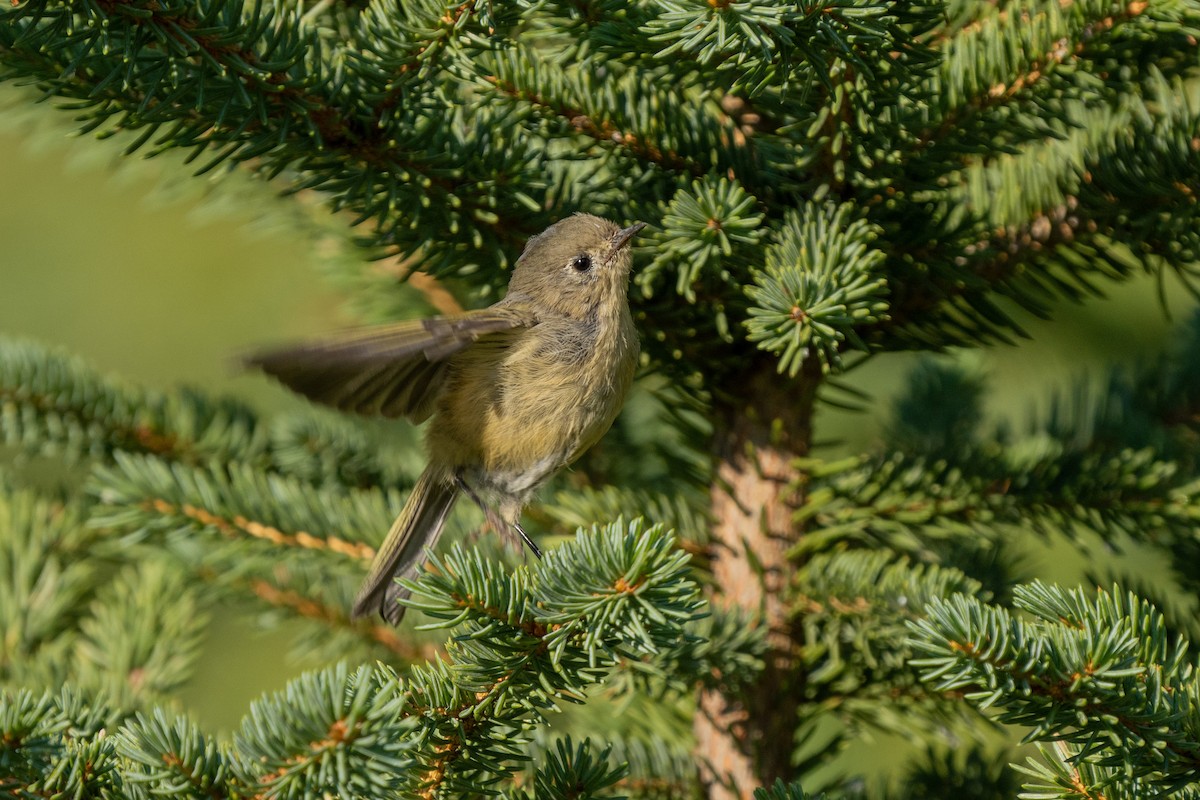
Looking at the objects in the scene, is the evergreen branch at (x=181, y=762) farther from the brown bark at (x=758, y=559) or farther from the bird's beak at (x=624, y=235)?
the bird's beak at (x=624, y=235)

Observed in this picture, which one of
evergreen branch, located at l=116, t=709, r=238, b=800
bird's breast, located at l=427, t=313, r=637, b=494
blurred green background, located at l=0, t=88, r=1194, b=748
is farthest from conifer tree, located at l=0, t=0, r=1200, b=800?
blurred green background, located at l=0, t=88, r=1194, b=748

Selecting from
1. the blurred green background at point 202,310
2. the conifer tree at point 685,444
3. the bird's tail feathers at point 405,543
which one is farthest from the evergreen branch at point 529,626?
the blurred green background at point 202,310

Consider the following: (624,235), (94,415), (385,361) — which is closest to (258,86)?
(385,361)

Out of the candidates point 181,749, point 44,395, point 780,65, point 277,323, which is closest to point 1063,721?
point 780,65

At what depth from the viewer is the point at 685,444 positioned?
Result: 2.47 m

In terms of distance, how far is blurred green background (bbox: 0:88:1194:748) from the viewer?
4.15 m

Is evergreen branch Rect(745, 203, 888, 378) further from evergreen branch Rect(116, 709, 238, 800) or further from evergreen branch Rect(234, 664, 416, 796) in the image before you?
evergreen branch Rect(116, 709, 238, 800)

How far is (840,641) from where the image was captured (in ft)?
7.11

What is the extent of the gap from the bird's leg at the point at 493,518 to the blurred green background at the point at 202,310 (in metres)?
1.45

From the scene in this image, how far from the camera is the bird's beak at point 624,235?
2090 millimetres

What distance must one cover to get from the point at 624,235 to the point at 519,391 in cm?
50

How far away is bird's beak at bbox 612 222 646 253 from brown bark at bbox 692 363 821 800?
0.37 m

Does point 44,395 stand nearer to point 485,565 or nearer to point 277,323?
point 485,565

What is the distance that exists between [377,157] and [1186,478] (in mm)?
1654
